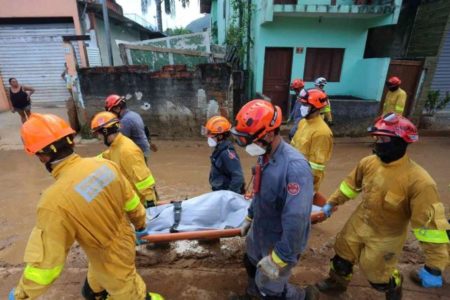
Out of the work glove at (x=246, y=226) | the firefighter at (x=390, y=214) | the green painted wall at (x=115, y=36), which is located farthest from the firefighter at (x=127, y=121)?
the green painted wall at (x=115, y=36)

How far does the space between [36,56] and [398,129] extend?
1235cm

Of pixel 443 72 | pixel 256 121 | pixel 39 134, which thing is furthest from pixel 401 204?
pixel 443 72

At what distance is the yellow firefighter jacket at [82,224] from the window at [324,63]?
818 centimetres

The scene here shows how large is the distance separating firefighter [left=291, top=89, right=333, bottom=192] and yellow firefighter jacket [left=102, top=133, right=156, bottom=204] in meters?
1.94

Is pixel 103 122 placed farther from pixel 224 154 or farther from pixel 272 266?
pixel 272 266


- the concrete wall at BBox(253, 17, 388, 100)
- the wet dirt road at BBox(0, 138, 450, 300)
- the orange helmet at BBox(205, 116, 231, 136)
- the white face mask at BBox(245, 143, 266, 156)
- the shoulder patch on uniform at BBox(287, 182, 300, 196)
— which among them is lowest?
the wet dirt road at BBox(0, 138, 450, 300)

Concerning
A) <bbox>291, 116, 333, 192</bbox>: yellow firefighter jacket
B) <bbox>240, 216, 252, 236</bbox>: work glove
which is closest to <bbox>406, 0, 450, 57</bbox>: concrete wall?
<bbox>291, 116, 333, 192</bbox>: yellow firefighter jacket

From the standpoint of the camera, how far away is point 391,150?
207 cm

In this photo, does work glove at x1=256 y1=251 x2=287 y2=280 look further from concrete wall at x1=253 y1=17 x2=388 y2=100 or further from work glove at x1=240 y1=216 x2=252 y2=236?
concrete wall at x1=253 y1=17 x2=388 y2=100

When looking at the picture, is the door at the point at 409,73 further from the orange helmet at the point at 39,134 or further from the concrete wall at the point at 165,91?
the orange helmet at the point at 39,134

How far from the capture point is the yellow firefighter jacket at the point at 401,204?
191 cm

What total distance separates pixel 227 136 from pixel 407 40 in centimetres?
960

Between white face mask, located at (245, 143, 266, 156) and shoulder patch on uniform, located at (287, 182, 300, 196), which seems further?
white face mask, located at (245, 143, 266, 156)

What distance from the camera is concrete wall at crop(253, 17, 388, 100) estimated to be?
8.30 metres
